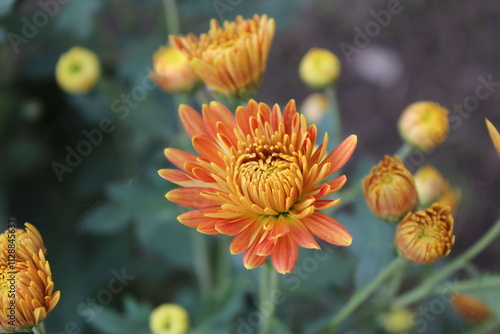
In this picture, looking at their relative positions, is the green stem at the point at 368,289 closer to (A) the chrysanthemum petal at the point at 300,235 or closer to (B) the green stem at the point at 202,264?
(A) the chrysanthemum petal at the point at 300,235

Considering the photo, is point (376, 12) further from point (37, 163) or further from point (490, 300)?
point (490, 300)

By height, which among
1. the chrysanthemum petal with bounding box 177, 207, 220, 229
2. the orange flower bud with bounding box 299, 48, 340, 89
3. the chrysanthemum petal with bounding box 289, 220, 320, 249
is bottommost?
the chrysanthemum petal with bounding box 289, 220, 320, 249

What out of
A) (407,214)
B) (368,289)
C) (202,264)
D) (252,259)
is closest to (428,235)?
(407,214)

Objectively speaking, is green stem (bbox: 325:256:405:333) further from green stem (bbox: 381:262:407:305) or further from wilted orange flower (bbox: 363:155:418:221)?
green stem (bbox: 381:262:407:305)

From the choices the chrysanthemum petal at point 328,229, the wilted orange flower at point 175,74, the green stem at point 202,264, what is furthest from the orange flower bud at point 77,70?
the chrysanthemum petal at point 328,229

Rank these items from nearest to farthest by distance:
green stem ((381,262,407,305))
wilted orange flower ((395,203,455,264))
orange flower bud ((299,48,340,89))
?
1. wilted orange flower ((395,203,455,264))
2. green stem ((381,262,407,305))
3. orange flower bud ((299,48,340,89))

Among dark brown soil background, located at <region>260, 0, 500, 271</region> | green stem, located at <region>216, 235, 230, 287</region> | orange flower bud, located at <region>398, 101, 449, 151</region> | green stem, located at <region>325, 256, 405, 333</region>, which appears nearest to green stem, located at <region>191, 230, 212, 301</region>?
green stem, located at <region>216, 235, 230, 287</region>
